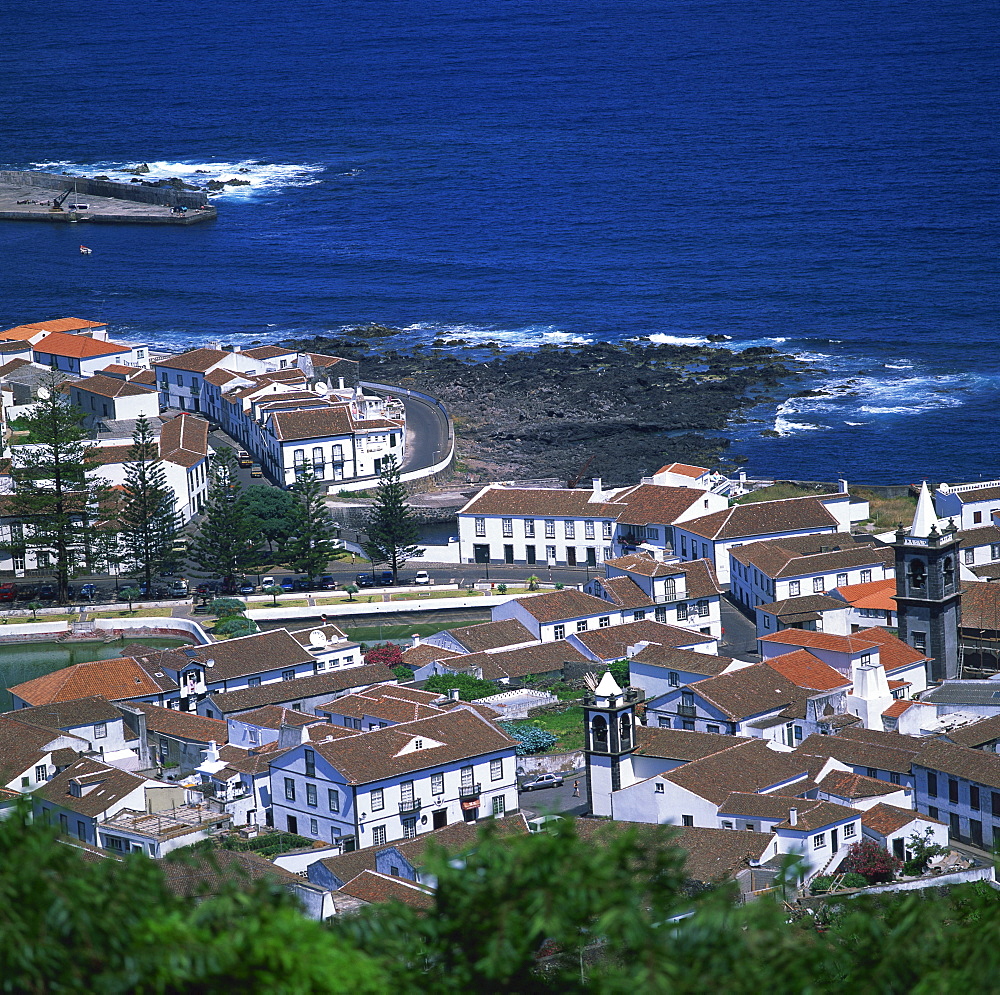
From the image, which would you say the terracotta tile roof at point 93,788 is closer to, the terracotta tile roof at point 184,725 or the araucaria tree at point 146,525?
the terracotta tile roof at point 184,725

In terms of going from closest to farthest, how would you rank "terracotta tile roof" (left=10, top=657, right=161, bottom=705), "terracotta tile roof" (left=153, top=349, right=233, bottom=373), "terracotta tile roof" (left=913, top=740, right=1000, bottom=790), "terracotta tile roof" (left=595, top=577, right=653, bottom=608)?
1. "terracotta tile roof" (left=913, top=740, right=1000, bottom=790)
2. "terracotta tile roof" (left=10, top=657, right=161, bottom=705)
3. "terracotta tile roof" (left=595, top=577, right=653, bottom=608)
4. "terracotta tile roof" (left=153, top=349, right=233, bottom=373)

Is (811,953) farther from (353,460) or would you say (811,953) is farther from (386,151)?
(386,151)

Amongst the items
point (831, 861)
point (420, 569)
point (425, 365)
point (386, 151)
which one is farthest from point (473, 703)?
point (386, 151)

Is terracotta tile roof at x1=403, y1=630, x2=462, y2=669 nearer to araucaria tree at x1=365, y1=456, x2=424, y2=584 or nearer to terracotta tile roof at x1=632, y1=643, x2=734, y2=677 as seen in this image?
terracotta tile roof at x1=632, y1=643, x2=734, y2=677

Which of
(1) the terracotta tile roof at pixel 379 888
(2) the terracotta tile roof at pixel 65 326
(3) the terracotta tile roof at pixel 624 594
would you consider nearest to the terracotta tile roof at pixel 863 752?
(1) the terracotta tile roof at pixel 379 888

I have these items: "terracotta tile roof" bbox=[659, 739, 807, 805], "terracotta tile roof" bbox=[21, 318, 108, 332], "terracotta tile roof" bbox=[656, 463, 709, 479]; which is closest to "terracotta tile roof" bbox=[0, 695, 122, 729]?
"terracotta tile roof" bbox=[659, 739, 807, 805]

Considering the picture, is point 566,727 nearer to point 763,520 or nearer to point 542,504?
point 763,520
